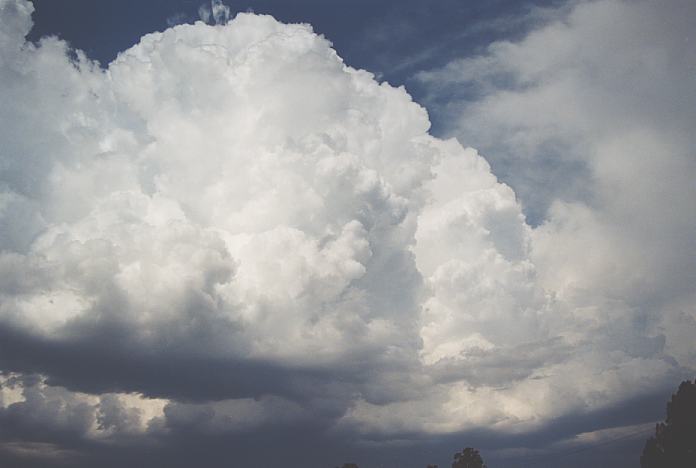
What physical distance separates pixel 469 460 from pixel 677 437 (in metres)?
38.7

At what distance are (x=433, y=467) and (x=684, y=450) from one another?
159 ft

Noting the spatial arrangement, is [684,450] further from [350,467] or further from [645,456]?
[350,467]

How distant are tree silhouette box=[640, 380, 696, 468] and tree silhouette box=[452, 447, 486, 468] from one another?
31.1m

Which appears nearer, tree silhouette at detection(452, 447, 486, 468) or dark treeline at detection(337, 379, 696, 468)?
dark treeline at detection(337, 379, 696, 468)

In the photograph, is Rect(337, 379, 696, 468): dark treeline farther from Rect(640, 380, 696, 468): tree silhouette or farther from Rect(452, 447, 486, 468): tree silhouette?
Rect(452, 447, 486, 468): tree silhouette

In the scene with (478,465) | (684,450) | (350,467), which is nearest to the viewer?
(684,450)

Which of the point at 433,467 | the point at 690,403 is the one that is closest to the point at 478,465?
the point at 433,467

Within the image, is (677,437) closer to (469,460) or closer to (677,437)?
(677,437)

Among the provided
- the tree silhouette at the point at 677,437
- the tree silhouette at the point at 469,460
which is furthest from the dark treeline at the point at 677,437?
the tree silhouette at the point at 469,460

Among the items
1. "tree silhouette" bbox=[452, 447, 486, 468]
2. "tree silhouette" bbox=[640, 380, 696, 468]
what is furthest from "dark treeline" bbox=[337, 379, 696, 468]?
"tree silhouette" bbox=[452, 447, 486, 468]

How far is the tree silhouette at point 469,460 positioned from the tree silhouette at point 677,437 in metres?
31.1

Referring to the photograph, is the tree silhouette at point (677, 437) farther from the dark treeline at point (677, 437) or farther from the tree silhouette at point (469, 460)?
the tree silhouette at point (469, 460)

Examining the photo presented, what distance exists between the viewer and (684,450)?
76.2 m

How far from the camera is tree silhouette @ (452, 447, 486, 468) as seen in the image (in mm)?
103438
